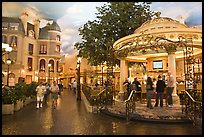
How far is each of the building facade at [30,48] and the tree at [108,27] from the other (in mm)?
19620

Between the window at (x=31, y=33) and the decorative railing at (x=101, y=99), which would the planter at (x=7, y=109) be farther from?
the window at (x=31, y=33)

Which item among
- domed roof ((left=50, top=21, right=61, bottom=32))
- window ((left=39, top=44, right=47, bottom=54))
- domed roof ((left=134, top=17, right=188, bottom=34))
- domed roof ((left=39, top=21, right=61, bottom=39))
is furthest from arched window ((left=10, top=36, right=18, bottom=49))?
domed roof ((left=134, top=17, right=188, bottom=34))

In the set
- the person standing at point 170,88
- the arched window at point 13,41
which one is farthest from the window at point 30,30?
the person standing at point 170,88

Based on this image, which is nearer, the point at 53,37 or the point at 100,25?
the point at 100,25

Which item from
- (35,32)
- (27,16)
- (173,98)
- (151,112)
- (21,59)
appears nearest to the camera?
(151,112)

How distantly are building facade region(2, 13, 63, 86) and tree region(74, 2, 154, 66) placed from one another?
1962 cm

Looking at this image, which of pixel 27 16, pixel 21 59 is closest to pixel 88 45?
pixel 21 59

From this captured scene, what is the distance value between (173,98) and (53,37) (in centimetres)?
3870

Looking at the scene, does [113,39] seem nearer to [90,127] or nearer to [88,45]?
[88,45]

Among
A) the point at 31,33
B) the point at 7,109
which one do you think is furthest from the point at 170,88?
the point at 31,33

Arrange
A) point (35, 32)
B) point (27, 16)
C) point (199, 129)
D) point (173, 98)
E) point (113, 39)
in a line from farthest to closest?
point (35, 32), point (27, 16), point (113, 39), point (173, 98), point (199, 129)

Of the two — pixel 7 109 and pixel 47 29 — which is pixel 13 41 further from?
pixel 7 109

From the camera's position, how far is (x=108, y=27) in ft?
57.5

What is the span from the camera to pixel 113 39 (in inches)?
687
